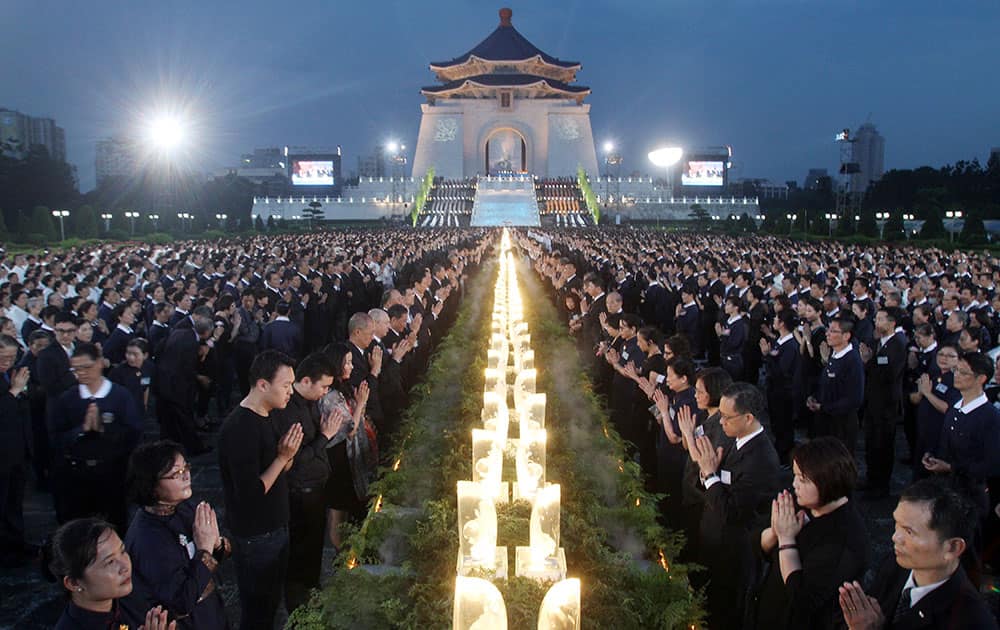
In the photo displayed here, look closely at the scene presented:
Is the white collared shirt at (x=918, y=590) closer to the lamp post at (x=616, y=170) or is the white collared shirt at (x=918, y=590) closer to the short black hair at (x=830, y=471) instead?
the short black hair at (x=830, y=471)

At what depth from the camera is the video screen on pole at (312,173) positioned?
6556 centimetres

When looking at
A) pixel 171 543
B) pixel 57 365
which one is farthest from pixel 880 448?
pixel 57 365

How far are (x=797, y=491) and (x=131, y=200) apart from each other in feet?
190

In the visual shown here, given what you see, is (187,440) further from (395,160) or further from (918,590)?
(395,160)

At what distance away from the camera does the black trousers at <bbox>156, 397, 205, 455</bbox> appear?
27.0 feet

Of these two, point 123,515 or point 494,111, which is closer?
point 123,515

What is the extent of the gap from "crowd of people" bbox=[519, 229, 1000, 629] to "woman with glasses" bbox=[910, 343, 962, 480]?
1cm

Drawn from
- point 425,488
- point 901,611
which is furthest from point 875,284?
point 901,611

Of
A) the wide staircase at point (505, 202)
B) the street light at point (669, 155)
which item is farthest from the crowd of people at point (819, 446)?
the street light at point (669, 155)

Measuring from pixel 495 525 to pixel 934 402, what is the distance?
14.1 feet

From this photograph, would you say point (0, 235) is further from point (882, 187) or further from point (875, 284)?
point (882, 187)

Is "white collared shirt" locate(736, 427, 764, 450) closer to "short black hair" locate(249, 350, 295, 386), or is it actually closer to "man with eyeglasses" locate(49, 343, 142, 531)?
"short black hair" locate(249, 350, 295, 386)

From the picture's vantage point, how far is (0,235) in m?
26.8

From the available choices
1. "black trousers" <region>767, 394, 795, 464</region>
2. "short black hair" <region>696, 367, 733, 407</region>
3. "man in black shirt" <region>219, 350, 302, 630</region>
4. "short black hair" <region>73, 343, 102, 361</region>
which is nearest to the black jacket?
"short black hair" <region>696, 367, 733, 407</region>
